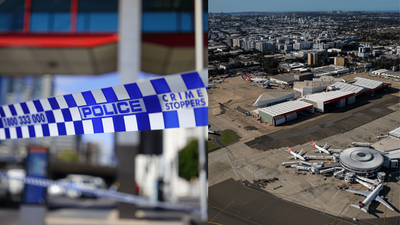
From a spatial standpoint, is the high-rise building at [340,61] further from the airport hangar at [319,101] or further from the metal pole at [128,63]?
the metal pole at [128,63]

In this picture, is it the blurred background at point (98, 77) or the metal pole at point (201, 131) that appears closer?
the metal pole at point (201, 131)

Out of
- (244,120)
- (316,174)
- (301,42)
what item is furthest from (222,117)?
(301,42)

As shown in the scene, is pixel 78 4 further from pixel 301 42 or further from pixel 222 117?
pixel 301 42

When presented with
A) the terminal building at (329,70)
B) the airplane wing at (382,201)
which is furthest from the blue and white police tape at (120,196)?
the terminal building at (329,70)

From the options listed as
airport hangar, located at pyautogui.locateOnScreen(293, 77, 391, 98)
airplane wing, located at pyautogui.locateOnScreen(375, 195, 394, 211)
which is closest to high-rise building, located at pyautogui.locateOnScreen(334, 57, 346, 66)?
airport hangar, located at pyautogui.locateOnScreen(293, 77, 391, 98)

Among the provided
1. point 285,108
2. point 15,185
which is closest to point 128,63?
point 15,185
